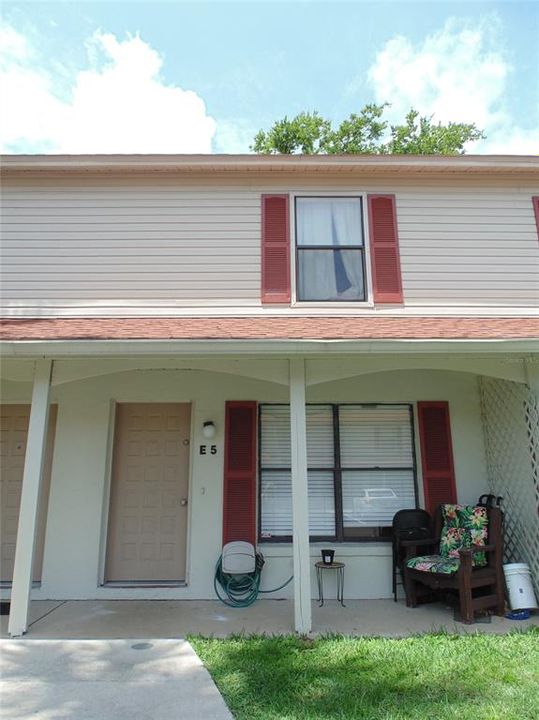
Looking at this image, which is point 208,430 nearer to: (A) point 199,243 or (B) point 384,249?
(A) point 199,243

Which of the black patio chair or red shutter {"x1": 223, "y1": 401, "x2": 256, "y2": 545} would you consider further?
red shutter {"x1": 223, "y1": 401, "x2": 256, "y2": 545}

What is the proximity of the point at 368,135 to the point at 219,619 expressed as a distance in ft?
48.0

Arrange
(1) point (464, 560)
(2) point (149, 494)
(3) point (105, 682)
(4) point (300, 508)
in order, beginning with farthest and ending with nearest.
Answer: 1. (2) point (149, 494)
2. (1) point (464, 560)
3. (4) point (300, 508)
4. (3) point (105, 682)

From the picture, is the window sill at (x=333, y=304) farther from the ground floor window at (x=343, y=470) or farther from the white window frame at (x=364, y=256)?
the ground floor window at (x=343, y=470)

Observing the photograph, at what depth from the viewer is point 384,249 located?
6012 millimetres

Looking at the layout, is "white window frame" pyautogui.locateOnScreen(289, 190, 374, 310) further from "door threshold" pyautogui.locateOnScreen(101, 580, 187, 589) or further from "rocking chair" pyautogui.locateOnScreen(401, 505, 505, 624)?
"door threshold" pyautogui.locateOnScreen(101, 580, 187, 589)

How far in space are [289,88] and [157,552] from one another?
7748 millimetres

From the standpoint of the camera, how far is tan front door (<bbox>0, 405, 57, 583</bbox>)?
208 inches

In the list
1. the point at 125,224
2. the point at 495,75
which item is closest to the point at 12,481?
the point at 125,224

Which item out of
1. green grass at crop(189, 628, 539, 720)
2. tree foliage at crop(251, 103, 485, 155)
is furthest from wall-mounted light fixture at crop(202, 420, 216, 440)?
tree foliage at crop(251, 103, 485, 155)

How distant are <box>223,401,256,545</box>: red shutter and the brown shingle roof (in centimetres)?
106

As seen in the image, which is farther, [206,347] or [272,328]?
[272,328]

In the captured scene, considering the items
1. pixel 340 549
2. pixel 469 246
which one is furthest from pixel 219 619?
pixel 469 246

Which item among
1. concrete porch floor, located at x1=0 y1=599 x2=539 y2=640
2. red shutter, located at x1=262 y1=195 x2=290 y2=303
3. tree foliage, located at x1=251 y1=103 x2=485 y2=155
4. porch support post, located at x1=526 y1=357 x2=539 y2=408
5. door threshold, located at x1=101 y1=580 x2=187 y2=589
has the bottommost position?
concrete porch floor, located at x1=0 y1=599 x2=539 y2=640
